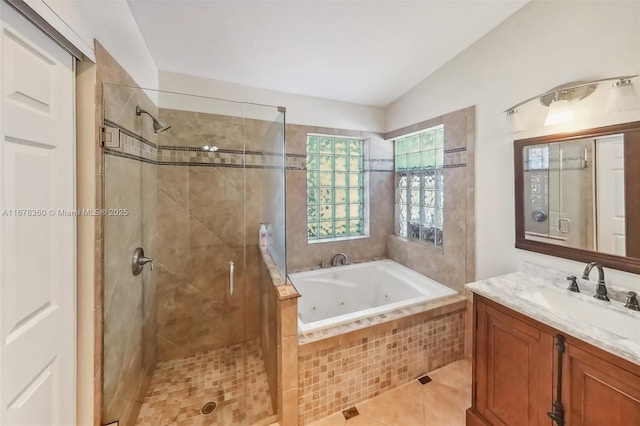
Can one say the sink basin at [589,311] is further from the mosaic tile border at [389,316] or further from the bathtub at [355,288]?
the bathtub at [355,288]

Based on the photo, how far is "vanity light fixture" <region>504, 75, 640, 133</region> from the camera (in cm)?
128

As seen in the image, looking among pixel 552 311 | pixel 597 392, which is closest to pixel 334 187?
pixel 552 311

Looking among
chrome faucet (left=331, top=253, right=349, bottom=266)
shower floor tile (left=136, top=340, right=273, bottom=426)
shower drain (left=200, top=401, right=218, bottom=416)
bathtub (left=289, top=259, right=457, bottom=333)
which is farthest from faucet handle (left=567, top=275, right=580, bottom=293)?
shower drain (left=200, top=401, right=218, bottom=416)

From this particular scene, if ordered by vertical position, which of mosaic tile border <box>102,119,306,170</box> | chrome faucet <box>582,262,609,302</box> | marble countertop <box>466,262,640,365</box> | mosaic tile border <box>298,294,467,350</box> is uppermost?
mosaic tile border <box>102,119,306,170</box>

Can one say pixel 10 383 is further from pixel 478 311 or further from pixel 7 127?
pixel 478 311

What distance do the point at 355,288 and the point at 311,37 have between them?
2.42 meters

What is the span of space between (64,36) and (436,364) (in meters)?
2.93

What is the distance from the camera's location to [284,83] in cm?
245

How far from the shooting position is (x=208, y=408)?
1.70 meters

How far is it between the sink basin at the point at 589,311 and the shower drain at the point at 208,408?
209 cm

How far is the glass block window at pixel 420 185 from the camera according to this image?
8.47 feet

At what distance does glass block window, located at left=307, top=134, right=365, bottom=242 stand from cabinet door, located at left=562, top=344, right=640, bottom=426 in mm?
2187

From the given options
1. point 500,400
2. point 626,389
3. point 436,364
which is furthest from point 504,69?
point 436,364

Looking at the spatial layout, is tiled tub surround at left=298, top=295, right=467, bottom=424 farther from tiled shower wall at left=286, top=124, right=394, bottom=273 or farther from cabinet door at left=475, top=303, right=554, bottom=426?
tiled shower wall at left=286, top=124, right=394, bottom=273
